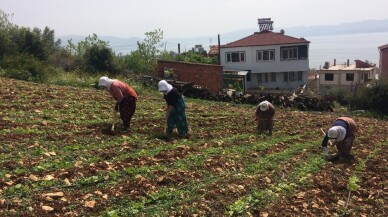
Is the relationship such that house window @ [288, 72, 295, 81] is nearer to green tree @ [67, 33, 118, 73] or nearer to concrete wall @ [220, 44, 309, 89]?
concrete wall @ [220, 44, 309, 89]

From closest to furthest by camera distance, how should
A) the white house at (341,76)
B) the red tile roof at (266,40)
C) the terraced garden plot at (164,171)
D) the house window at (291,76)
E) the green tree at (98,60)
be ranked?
the terraced garden plot at (164,171) → the green tree at (98,60) → the red tile roof at (266,40) → the house window at (291,76) → the white house at (341,76)

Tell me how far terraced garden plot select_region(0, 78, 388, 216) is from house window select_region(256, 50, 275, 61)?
1388 inches

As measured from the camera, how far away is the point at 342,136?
358 inches

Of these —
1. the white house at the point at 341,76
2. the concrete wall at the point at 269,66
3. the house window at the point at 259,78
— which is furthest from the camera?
the white house at the point at 341,76

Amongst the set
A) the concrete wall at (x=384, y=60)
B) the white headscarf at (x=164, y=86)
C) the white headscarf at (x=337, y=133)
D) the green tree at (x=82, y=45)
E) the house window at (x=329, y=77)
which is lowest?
the white headscarf at (x=337, y=133)

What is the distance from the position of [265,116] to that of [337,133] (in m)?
3.24

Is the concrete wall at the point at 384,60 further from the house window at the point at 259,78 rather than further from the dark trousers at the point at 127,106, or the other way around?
the dark trousers at the point at 127,106

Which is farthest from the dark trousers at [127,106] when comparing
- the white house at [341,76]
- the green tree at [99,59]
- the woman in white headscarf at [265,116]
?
the white house at [341,76]

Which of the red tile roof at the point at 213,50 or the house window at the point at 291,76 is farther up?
the red tile roof at the point at 213,50

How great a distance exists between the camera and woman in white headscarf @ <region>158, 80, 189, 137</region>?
967 centimetres

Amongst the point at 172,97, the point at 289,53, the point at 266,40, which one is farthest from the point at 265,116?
the point at 266,40

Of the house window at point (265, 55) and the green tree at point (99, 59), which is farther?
the house window at point (265, 55)

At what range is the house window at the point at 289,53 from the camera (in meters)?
46.0

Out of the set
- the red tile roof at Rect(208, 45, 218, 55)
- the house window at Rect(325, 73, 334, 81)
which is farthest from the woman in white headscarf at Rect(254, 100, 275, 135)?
the house window at Rect(325, 73, 334, 81)
